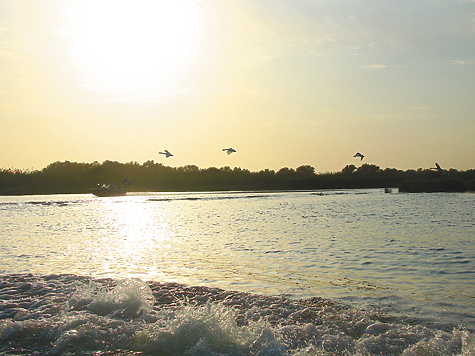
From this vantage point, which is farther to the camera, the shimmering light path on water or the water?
the shimmering light path on water

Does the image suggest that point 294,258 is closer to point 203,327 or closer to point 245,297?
point 245,297

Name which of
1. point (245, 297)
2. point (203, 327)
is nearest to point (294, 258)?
point (245, 297)

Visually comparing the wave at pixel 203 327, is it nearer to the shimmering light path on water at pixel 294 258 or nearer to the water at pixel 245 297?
the water at pixel 245 297

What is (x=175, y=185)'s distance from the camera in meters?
137

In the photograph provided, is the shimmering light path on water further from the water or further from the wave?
the wave

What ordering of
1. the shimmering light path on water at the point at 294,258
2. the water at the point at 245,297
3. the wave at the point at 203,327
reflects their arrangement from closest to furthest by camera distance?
the wave at the point at 203,327 → the water at the point at 245,297 → the shimmering light path on water at the point at 294,258

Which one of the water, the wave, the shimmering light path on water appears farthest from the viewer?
the shimmering light path on water

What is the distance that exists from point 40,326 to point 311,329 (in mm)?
5482

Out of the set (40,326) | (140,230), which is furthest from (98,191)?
(40,326)

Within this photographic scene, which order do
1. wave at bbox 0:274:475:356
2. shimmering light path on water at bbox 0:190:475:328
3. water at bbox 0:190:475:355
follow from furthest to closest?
shimmering light path on water at bbox 0:190:475:328 → water at bbox 0:190:475:355 → wave at bbox 0:274:475:356

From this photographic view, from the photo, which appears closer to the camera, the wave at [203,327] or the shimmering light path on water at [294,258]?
the wave at [203,327]

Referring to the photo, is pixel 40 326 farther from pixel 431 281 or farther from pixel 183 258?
pixel 431 281

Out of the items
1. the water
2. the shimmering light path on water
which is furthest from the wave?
the shimmering light path on water

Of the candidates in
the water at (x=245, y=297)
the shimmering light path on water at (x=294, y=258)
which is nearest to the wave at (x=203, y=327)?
the water at (x=245, y=297)
